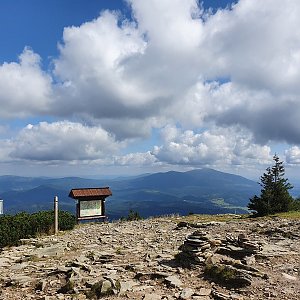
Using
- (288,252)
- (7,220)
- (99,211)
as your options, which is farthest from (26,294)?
(99,211)

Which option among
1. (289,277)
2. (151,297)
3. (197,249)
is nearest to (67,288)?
(151,297)

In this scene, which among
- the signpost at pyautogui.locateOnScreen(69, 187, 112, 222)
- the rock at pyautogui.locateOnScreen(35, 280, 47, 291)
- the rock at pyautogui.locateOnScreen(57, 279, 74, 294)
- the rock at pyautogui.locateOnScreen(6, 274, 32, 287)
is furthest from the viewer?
the signpost at pyautogui.locateOnScreen(69, 187, 112, 222)

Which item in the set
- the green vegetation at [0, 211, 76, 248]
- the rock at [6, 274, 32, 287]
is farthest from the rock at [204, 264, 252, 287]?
the green vegetation at [0, 211, 76, 248]

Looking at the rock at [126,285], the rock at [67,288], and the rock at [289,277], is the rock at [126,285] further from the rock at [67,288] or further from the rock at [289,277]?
the rock at [289,277]

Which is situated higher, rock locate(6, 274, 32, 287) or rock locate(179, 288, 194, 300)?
rock locate(179, 288, 194, 300)

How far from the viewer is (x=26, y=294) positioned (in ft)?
39.8

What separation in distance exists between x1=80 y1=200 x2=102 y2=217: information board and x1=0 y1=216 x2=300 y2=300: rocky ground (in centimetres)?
1015

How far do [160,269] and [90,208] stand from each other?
18.3m

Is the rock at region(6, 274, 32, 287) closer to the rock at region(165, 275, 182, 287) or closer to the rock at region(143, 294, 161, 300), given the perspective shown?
the rock at region(143, 294, 161, 300)

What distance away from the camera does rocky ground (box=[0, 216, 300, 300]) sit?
11.5 metres

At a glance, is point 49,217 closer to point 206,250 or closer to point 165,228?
point 165,228

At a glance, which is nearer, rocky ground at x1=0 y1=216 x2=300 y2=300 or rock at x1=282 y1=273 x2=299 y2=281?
rocky ground at x1=0 y1=216 x2=300 y2=300

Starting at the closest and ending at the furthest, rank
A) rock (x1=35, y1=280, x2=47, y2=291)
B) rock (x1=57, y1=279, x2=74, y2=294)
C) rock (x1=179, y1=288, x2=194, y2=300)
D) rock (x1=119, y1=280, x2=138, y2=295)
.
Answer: rock (x1=179, y1=288, x2=194, y2=300), rock (x1=119, y1=280, x2=138, y2=295), rock (x1=57, y1=279, x2=74, y2=294), rock (x1=35, y1=280, x2=47, y2=291)

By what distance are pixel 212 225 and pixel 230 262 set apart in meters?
12.0
